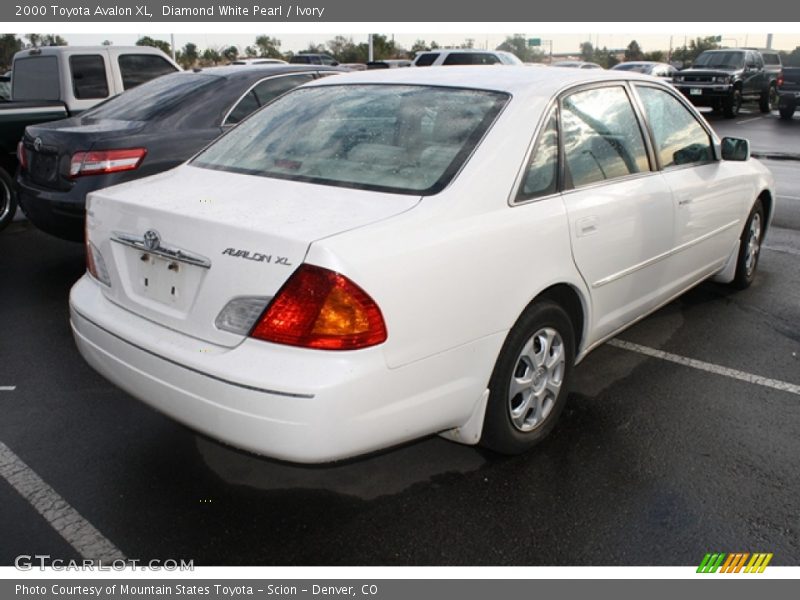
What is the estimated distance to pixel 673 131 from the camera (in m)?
4.27

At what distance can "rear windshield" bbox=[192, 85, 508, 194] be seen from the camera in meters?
2.90

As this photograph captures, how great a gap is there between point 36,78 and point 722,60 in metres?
20.6

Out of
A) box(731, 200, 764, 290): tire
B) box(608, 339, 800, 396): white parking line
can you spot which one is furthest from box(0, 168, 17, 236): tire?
box(731, 200, 764, 290): tire

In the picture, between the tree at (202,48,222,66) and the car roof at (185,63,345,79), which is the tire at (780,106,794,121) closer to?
the car roof at (185,63,345,79)

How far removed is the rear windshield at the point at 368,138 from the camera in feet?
9.52

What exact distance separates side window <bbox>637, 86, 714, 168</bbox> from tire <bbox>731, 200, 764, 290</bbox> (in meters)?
0.98

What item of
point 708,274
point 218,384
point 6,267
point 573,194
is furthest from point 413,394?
point 6,267

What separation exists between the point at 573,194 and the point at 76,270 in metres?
4.50

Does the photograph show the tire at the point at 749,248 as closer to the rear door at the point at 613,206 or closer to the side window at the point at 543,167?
the rear door at the point at 613,206

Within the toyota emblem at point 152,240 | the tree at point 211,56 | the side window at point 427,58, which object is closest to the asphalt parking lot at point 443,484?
the toyota emblem at point 152,240

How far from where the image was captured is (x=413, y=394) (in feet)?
8.27

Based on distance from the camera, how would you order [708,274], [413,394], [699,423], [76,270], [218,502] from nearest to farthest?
[413,394]
[218,502]
[699,423]
[708,274]
[76,270]
